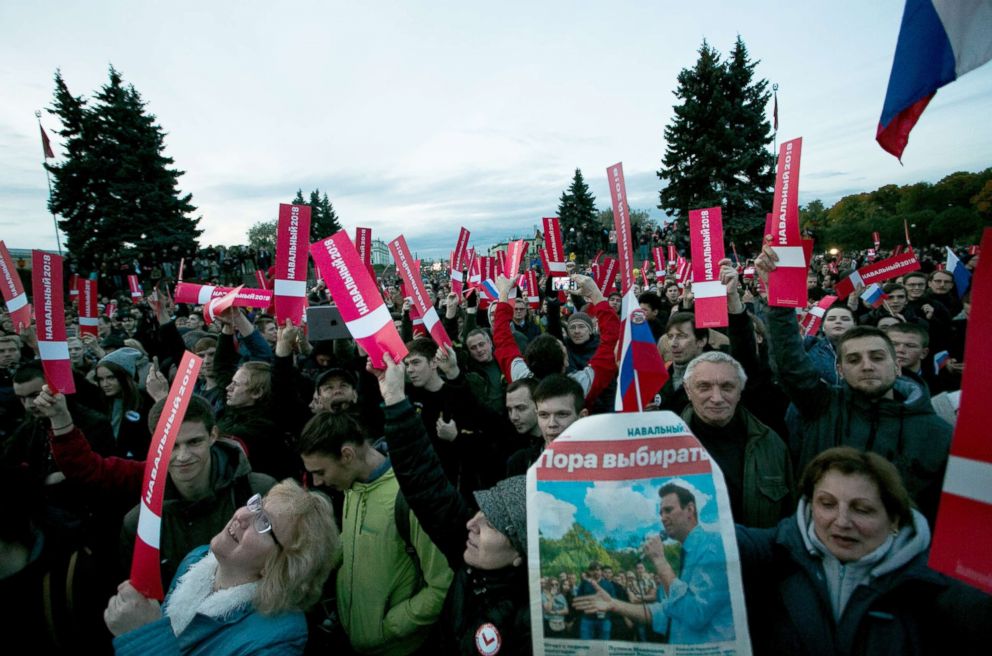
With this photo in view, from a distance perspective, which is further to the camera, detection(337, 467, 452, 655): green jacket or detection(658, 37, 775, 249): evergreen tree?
detection(658, 37, 775, 249): evergreen tree

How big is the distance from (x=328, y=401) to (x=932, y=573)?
3.68 metres

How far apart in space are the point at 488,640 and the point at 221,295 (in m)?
4.83

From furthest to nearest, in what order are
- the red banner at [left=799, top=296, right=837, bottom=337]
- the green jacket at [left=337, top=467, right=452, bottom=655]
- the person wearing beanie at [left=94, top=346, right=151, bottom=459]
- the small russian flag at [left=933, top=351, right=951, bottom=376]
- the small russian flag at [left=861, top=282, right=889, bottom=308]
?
the small russian flag at [left=861, top=282, right=889, bottom=308] < the red banner at [left=799, top=296, right=837, bottom=337] < the small russian flag at [left=933, top=351, right=951, bottom=376] < the person wearing beanie at [left=94, top=346, right=151, bottom=459] < the green jacket at [left=337, top=467, right=452, bottom=655]

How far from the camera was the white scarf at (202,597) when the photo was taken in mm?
2041

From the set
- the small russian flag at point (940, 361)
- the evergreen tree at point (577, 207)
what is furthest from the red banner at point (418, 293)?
the evergreen tree at point (577, 207)

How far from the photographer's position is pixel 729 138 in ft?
109

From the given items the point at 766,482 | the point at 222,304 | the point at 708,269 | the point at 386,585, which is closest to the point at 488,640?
the point at 386,585

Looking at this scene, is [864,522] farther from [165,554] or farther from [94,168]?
[94,168]

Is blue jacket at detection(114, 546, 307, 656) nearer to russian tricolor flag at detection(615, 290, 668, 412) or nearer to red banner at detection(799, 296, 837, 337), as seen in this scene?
russian tricolor flag at detection(615, 290, 668, 412)

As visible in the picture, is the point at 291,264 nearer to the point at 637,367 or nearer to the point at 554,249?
the point at 637,367

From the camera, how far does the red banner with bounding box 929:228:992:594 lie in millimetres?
1249


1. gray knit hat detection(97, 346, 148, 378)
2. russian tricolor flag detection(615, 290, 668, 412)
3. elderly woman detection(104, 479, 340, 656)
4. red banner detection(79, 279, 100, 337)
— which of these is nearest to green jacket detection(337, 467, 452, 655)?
elderly woman detection(104, 479, 340, 656)

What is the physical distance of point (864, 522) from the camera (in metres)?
1.82

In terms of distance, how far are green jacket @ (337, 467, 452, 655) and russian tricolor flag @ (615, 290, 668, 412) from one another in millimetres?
1341
